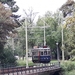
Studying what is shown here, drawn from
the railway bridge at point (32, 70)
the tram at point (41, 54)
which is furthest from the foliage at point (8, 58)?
the tram at point (41, 54)

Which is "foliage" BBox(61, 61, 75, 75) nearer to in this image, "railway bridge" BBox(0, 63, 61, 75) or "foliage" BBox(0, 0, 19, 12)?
"railway bridge" BBox(0, 63, 61, 75)

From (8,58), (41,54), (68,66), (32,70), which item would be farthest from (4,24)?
(41,54)

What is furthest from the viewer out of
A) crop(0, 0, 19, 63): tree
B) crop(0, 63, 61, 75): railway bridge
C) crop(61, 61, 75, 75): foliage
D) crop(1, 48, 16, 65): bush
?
crop(61, 61, 75, 75): foliage

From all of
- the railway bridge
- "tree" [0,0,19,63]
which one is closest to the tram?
the railway bridge

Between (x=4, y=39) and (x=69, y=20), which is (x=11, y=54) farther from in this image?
(x=69, y=20)

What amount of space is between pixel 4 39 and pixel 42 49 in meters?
12.3

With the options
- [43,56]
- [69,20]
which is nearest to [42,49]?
[43,56]

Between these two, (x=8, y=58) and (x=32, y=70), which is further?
(x=8, y=58)

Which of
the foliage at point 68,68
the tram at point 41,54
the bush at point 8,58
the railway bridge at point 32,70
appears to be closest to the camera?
the railway bridge at point 32,70

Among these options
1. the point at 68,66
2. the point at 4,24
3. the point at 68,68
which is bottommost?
the point at 68,68

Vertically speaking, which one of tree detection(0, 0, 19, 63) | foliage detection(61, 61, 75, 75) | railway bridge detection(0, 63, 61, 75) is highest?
tree detection(0, 0, 19, 63)

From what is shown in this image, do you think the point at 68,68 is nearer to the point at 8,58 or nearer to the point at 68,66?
the point at 68,66

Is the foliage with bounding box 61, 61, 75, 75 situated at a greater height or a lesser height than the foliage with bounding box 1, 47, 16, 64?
lesser

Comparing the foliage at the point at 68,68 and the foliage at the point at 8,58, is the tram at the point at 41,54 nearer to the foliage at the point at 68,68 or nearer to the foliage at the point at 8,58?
the foliage at the point at 68,68
